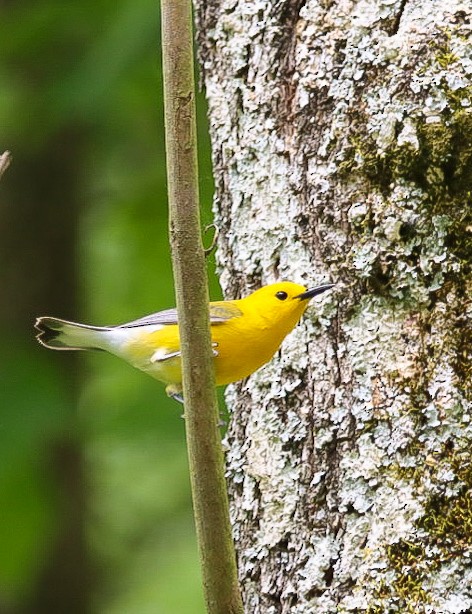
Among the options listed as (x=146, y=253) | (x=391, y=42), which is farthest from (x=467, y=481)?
(x=146, y=253)

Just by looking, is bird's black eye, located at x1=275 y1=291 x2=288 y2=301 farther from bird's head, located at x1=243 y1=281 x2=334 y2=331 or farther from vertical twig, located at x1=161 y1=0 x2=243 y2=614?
vertical twig, located at x1=161 y1=0 x2=243 y2=614

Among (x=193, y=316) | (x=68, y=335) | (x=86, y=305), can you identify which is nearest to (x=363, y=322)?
(x=193, y=316)

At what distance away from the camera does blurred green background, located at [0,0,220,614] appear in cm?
424

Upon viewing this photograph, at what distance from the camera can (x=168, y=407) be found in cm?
416

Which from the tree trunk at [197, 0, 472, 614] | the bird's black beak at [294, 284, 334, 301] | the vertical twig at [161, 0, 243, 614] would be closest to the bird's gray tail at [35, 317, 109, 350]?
the tree trunk at [197, 0, 472, 614]

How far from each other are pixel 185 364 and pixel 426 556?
2.71 feet

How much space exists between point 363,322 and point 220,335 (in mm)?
378

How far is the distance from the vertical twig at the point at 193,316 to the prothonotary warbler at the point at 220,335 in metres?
0.42

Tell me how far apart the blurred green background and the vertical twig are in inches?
75.9

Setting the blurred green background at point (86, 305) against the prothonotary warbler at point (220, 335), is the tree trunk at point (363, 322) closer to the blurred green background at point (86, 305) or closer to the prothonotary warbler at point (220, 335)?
the prothonotary warbler at point (220, 335)

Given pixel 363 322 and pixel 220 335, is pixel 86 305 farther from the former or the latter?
pixel 363 322

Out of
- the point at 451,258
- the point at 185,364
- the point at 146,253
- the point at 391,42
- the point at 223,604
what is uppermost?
the point at 146,253

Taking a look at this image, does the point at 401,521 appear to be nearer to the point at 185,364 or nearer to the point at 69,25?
the point at 185,364

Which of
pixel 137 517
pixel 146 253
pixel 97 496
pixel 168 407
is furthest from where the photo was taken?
pixel 137 517
